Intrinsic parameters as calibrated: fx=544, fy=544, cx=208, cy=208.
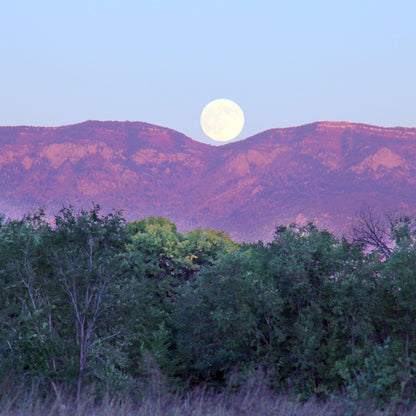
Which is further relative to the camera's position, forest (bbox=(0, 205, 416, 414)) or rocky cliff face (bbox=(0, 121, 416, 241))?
rocky cliff face (bbox=(0, 121, 416, 241))

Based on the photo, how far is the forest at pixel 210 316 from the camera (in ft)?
52.1

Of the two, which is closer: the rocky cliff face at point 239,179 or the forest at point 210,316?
the forest at point 210,316

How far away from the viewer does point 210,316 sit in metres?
29.7

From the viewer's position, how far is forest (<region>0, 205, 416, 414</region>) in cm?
1589

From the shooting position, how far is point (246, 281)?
29.6 meters

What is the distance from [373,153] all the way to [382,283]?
6826 inches

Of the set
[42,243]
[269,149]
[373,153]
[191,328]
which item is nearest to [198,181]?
[269,149]

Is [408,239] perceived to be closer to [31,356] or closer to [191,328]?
[191,328]

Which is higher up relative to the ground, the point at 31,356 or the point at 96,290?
the point at 96,290

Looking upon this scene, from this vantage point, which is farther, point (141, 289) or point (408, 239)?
point (408, 239)

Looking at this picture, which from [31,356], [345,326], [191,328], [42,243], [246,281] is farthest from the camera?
[191,328]

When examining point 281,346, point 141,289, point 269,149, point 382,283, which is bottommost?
point 281,346

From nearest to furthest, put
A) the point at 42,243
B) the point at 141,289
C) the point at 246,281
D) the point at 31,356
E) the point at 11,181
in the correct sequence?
the point at 31,356 → the point at 42,243 → the point at 141,289 → the point at 246,281 → the point at 11,181

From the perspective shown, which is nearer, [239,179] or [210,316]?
[210,316]
